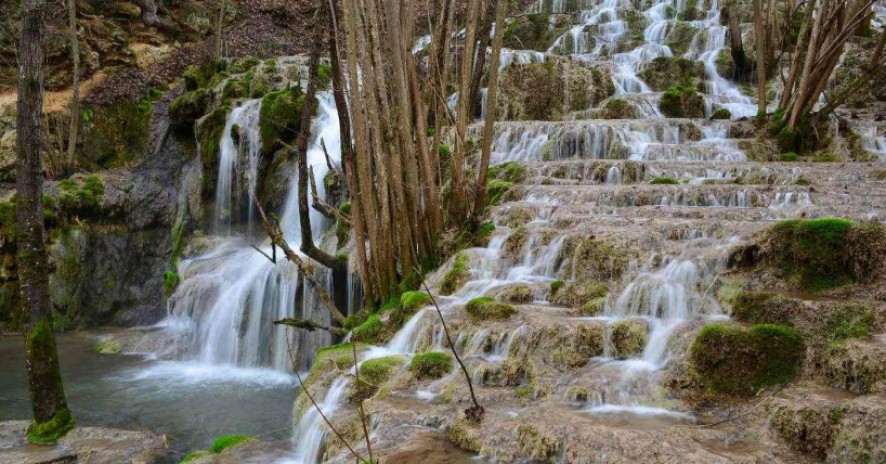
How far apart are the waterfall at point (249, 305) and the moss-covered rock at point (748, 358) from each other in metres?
7.27

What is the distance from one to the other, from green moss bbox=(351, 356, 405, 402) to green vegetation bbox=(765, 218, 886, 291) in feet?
13.4

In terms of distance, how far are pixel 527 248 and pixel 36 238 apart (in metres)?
5.82

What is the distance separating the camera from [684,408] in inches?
193

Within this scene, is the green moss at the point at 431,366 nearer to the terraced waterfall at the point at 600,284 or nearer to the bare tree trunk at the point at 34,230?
the terraced waterfall at the point at 600,284

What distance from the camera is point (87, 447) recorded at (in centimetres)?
732

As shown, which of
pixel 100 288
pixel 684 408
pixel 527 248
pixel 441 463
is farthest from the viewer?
pixel 100 288

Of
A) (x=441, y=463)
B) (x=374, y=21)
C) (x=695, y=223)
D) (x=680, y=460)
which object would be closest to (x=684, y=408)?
(x=680, y=460)

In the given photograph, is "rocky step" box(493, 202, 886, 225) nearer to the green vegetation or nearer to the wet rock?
the green vegetation

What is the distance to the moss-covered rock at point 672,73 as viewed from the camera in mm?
19109

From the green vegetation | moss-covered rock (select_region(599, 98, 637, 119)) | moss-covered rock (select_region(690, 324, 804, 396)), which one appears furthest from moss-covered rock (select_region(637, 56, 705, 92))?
moss-covered rock (select_region(690, 324, 804, 396))

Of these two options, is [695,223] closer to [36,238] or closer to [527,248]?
[527,248]

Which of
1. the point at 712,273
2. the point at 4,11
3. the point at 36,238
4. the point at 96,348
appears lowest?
the point at 96,348

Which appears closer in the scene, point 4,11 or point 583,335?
point 583,335

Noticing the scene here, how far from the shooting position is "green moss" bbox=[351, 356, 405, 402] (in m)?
→ 6.01
